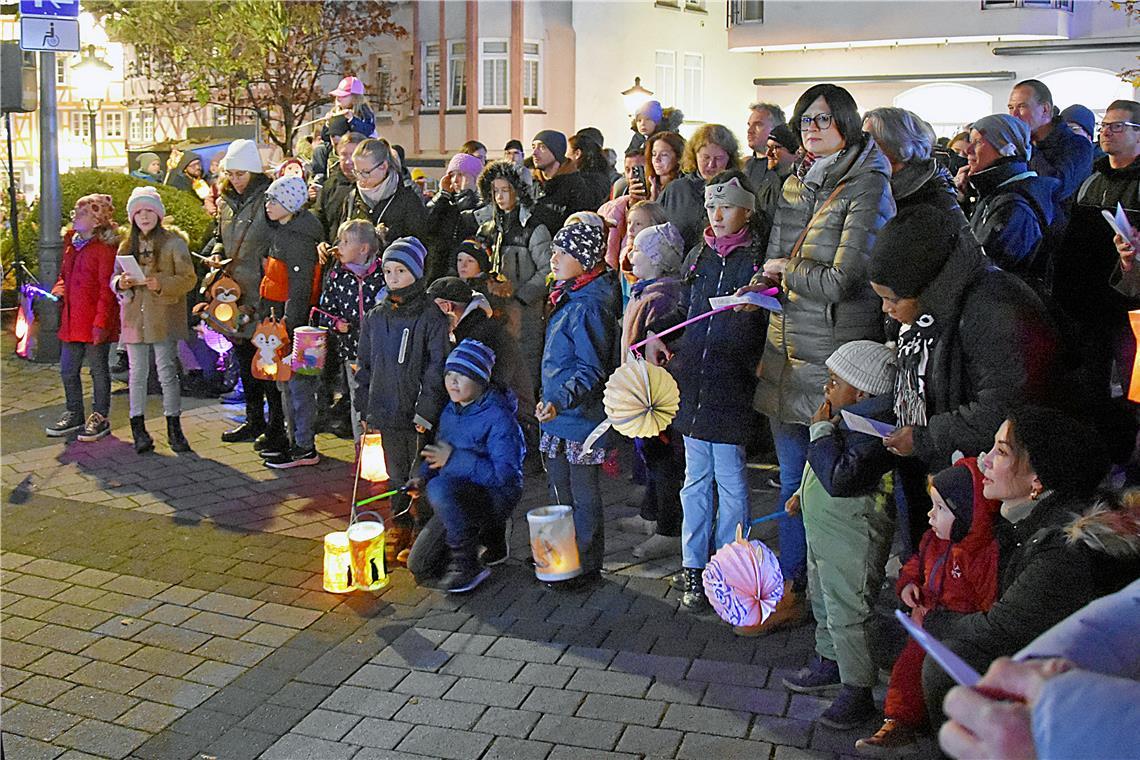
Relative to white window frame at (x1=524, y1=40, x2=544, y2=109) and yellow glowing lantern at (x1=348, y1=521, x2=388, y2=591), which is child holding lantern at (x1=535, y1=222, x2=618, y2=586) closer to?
yellow glowing lantern at (x1=348, y1=521, x2=388, y2=591)

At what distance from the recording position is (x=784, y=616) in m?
5.62

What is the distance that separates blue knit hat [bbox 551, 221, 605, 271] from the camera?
6270 millimetres

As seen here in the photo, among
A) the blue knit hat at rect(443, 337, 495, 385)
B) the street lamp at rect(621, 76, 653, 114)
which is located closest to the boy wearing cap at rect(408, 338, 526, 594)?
the blue knit hat at rect(443, 337, 495, 385)

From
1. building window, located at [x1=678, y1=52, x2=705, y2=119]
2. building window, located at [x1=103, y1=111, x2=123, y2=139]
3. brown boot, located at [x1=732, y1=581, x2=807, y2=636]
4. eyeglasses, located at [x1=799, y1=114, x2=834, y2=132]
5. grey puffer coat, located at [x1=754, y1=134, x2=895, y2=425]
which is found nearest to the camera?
grey puffer coat, located at [x1=754, y1=134, x2=895, y2=425]

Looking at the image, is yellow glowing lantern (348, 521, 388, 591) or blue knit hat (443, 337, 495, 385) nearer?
yellow glowing lantern (348, 521, 388, 591)

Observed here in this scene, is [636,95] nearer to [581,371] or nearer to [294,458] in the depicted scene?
[294,458]

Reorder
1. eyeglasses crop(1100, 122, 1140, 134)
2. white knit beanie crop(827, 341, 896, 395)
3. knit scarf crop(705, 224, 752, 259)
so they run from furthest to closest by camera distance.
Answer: eyeglasses crop(1100, 122, 1140, 134)
knit scarf crop(705, 224, 752, 259)
white knit beanie crop(827, 341, 896, 395)

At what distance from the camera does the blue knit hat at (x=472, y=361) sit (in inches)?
250

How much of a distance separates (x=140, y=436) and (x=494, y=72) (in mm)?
21717

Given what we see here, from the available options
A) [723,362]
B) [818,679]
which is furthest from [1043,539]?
[723,362]

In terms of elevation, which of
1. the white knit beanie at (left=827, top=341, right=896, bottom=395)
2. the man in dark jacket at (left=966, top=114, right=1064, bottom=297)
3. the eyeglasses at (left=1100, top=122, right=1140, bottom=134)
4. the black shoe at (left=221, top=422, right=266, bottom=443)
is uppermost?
the eyeglasses at (left=1100, top=122, right=1140, bottom=134)

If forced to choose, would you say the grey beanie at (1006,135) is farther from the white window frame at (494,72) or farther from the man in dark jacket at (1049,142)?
the white window frame at (494,72)

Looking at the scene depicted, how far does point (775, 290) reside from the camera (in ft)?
18.3

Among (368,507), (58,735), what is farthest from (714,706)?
(368,507)
